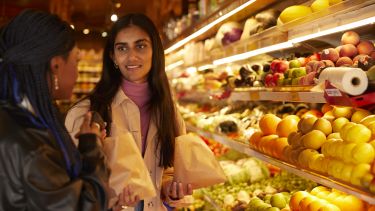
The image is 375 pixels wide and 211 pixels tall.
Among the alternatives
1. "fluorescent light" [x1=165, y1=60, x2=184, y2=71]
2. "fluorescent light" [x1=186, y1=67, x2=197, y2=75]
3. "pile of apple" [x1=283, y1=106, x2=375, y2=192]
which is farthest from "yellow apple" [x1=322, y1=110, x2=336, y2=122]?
"fluorescent light" [x1=165, y1=60, x2=184, y2=71]

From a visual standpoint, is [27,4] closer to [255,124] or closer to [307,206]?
[255,124]

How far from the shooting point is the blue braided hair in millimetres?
1506

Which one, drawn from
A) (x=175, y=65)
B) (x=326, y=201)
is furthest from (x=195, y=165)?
(x=175, y=65)

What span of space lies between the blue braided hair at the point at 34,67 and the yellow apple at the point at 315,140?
1.20m

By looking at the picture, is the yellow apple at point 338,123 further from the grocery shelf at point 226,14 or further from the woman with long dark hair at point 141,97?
the grocery shelf at point 226,14

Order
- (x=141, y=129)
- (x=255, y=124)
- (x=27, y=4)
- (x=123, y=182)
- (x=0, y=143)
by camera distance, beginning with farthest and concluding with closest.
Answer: (x=27, y=4)
(x=255, y=124)
(x=141, y=129)
(x=123, y=182)
(x=0, y=143)

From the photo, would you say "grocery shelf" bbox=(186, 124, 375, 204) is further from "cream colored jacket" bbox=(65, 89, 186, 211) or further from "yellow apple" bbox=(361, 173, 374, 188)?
"cream colored jacket" bbox=(65, 89, 186, 211)

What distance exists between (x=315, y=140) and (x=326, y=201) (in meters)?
0.30

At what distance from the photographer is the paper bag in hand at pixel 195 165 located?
2.34 meters

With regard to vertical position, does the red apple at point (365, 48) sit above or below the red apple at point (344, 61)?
above

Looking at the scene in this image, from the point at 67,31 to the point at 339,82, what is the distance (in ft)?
3.30

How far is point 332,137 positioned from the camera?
7.35 feet

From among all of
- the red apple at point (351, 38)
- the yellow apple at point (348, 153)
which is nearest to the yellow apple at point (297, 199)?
the yellow apple at point (348, 153)

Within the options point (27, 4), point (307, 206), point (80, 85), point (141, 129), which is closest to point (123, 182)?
point (141, 129)
